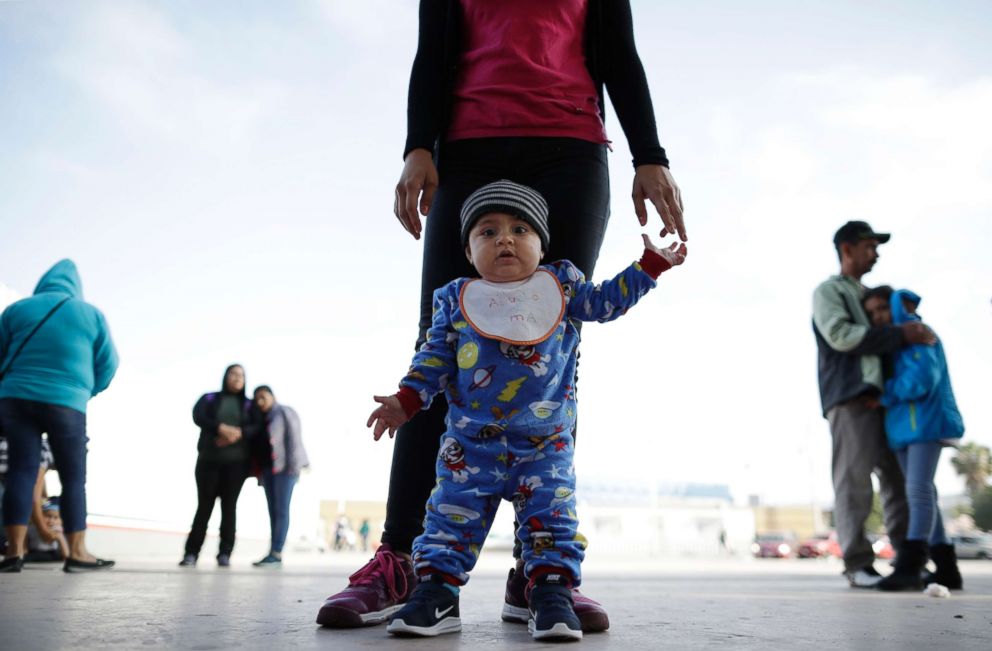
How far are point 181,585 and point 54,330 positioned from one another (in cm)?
217

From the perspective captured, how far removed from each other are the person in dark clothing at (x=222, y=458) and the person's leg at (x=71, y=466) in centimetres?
175

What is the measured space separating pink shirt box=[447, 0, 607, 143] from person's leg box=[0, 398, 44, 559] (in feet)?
11.6

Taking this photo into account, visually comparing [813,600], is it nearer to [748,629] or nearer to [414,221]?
[748,629]

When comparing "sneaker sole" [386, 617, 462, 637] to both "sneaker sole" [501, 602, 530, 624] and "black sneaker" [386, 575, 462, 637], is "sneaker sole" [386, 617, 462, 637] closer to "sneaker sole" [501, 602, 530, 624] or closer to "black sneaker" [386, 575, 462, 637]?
"black sneaker" [386, 575, 462, 637]

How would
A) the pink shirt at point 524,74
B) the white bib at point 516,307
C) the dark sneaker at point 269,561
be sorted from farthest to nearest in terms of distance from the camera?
the dark sneaker at point 269,561 → the pink shirt at point 524,74 → the white bib at point 516,307

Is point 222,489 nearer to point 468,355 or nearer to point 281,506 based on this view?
point 281,506

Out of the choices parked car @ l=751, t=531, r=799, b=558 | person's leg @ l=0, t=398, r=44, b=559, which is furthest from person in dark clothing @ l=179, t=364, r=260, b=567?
parked car @ l=751, t=531, r=799, b=558

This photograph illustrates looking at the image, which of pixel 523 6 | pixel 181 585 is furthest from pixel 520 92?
pixel 181 585

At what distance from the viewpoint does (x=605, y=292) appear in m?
2.10

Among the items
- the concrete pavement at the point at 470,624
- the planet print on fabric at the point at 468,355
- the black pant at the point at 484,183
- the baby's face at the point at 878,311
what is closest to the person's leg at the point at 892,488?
the baby's face at the point at 878,311

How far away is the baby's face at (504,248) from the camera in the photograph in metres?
2.12

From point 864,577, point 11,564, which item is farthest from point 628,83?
point 11,564

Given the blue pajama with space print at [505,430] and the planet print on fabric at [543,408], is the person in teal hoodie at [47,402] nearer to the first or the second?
the blue pajama with space print at [505,430]

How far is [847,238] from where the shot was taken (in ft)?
16.0
